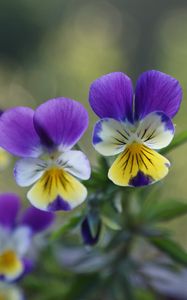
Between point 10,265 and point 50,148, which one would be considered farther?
point 10,265

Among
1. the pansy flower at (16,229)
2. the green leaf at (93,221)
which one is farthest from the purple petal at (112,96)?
the pansy flower at (16,229)

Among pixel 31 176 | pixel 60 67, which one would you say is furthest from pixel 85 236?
pixel 60 67

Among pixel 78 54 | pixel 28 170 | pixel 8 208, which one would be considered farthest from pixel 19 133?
pixel 78 54

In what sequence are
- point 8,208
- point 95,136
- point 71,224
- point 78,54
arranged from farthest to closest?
point 78,54
point 8,208
point 71,224
point 95,136

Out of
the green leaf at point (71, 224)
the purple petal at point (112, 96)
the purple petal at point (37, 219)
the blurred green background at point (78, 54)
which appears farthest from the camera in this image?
the blurred green background at point (78, 54)

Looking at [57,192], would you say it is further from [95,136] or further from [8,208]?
[8,208]

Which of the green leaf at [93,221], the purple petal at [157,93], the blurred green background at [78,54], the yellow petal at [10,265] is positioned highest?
the purple petal at [157,93]

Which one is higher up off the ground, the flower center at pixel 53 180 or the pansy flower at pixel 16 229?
the flower center at pixel 53 180

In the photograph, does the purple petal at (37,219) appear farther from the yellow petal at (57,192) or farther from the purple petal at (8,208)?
the yellow petal at (57,192)

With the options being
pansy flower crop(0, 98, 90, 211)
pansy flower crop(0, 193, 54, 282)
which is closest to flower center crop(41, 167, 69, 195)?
pansy flower crop(0, 98, 90, 211)
